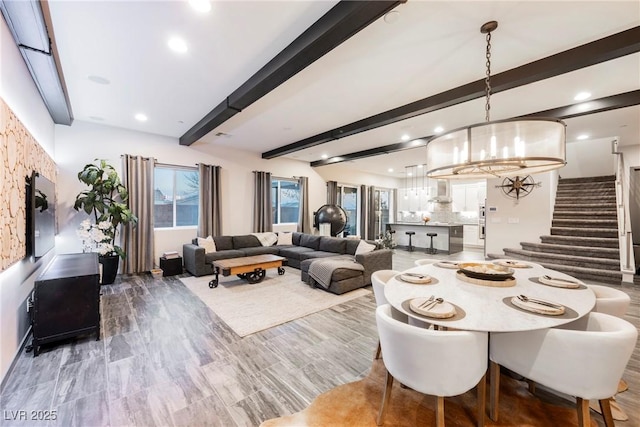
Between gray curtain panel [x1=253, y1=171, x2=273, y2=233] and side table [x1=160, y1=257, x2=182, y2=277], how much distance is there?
2228 mm

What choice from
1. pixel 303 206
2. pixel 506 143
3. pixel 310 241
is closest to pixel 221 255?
pixel 310 241

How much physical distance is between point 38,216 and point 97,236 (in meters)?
1.95

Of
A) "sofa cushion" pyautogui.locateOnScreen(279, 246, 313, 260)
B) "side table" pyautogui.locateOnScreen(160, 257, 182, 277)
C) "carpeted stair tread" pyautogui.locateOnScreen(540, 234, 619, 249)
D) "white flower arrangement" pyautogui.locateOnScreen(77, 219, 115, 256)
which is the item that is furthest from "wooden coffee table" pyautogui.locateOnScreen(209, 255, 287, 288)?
"carpeted stair tread" pyautogui.locateOnScreen(540, 234, 619, 249)

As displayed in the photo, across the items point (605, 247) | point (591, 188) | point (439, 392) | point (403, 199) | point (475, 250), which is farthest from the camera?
point (403, 199)

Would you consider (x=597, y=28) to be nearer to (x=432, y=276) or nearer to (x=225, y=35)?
(x=432, y=276)

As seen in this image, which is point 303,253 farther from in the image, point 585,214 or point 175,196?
point 585,214

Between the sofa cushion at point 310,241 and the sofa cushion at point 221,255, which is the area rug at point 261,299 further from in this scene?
the sofa cushion at point 310,241

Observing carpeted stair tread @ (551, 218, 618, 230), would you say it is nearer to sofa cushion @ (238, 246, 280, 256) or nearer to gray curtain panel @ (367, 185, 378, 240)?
gray curtain panel @ (367, 185, 378, 240)

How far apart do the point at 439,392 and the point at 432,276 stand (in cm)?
107

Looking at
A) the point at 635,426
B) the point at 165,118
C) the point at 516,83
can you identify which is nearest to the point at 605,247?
the point at 516,83

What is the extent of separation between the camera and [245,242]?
258 inches

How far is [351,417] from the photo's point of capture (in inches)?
69.2

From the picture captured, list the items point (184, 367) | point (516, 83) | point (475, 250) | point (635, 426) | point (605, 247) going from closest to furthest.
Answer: point (635, 426), point (184, 367), point (516, 83), point (605, 247), point (475, 250)

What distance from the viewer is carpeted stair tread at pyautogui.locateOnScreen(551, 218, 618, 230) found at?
5.73 metres
